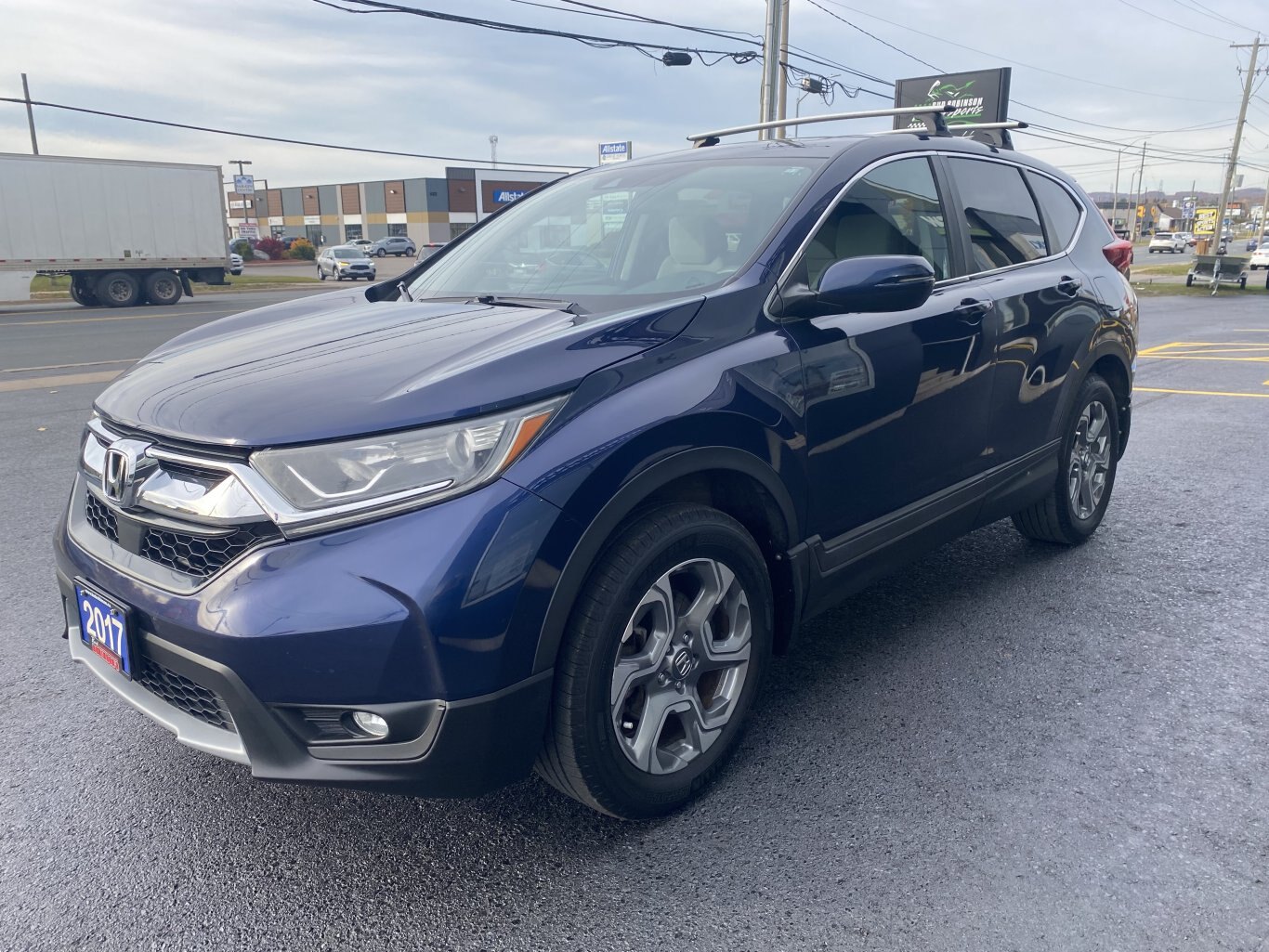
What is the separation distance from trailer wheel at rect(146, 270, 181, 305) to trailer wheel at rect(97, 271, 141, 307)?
287 millimetres

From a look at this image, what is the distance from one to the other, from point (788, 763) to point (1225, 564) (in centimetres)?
282

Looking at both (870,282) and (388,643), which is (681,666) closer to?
(388,643)

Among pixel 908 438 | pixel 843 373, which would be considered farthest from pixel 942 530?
pixel 843 373

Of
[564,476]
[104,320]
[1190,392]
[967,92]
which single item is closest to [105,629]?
[564,476]

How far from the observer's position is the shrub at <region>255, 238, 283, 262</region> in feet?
199

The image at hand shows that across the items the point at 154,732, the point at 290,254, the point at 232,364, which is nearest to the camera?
the point at 232,364

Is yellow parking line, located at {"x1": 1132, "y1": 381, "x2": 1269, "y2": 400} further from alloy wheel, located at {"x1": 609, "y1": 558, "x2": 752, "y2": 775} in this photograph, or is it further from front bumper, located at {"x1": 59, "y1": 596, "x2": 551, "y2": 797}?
front bumper, located at {"x1": 59, "y1": 596, "x2": 551, "y2": 797}

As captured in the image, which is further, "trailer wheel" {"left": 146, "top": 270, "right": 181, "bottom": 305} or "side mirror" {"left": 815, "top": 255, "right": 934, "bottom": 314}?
"trailer wheel" {"left": 146, "top": 270, "right": 181, "bottom": 305}

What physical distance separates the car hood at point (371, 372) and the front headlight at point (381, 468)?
0.03 metres

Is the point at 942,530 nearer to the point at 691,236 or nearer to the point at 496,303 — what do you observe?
the point at 691,236

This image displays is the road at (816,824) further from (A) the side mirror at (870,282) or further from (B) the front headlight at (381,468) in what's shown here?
(A) the side mirror at (870,282)

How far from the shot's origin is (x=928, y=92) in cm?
3422

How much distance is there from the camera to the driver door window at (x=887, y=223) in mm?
3027

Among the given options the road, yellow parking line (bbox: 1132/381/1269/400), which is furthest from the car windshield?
yellow parking line (bbox: 1132/381/1269/400)
